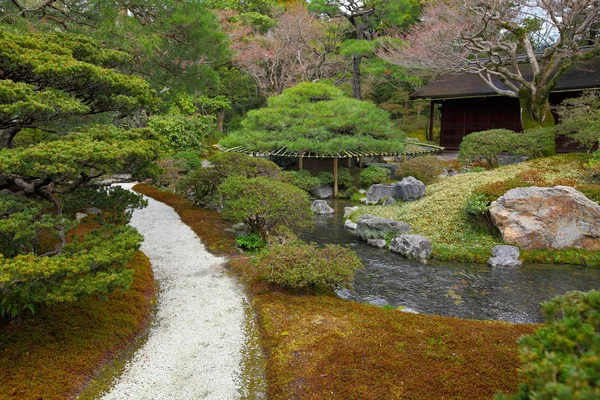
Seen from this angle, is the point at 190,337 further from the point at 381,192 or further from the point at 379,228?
the point at 381,192

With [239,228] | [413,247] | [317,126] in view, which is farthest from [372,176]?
[239,228]

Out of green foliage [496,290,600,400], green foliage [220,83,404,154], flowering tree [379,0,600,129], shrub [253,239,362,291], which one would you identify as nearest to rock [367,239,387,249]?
shrub [253,239,362,291]

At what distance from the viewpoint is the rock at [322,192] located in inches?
693

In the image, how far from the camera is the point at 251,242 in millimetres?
9688

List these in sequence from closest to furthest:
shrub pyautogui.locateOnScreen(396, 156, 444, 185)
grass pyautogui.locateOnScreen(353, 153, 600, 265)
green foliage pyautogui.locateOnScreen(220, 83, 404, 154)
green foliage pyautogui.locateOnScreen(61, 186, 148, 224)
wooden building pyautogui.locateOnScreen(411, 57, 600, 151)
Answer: green foliage pyautogui.locateOnScreen(61, 186, 148, 224) → grass pyautogui.locateOnScreen(353, 153, 600, 265) → green foliage pyautogui.locateOnScreen(220, 83, 404, 154) → shrub pyautogui.locateOnScreen(396, 156, 444, 185) → wooden building pyautogui.locateOnScreen(411, 57, 600, 151)

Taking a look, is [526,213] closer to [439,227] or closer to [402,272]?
[439,227]

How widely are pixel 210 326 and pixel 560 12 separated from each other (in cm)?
1585

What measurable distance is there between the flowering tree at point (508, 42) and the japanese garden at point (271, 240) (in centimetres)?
13

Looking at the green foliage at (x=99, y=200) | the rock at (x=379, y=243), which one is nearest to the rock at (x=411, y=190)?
the rock at (x=379, y=243)

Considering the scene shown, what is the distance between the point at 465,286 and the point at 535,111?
12229mm

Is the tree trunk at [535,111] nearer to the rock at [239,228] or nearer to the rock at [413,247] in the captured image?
the rock at [413,247]

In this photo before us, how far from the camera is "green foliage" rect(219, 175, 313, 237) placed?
8961 mm

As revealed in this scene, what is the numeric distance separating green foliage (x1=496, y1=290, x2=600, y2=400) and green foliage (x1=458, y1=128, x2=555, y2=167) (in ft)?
47.7

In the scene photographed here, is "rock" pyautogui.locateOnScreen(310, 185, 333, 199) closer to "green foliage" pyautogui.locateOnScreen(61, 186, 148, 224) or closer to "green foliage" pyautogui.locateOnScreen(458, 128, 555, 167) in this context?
"green foliage" pyautogui.locateOnScreen(458, 128, 555, 167)
